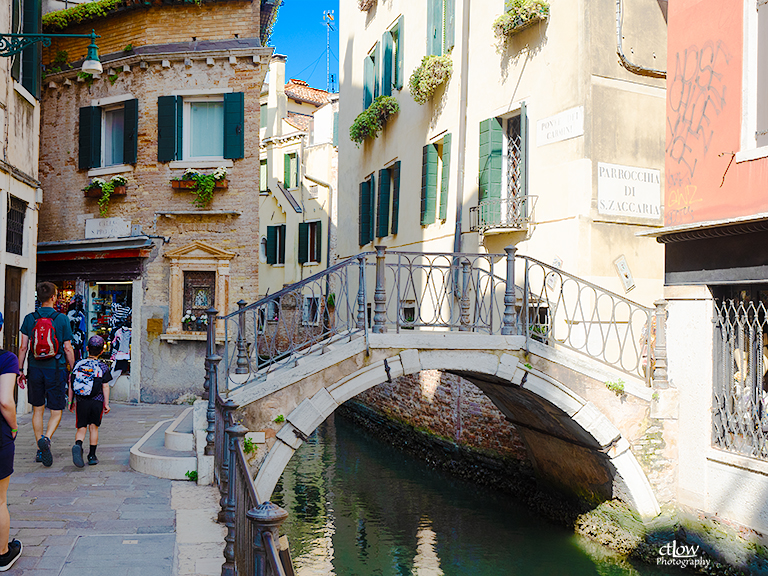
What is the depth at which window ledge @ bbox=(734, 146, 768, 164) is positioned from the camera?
22.2ft

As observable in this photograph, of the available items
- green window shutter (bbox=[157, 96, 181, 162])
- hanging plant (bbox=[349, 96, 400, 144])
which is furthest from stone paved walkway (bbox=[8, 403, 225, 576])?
hanging plant (bbox=[349, 96, 400, 144])

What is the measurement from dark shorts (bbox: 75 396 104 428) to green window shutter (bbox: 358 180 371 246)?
9.60 meters

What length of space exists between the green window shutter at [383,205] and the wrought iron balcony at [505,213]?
425 centimetres

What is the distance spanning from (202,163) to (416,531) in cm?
738

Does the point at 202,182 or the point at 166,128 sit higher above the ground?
the point at 166,128

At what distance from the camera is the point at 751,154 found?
6.88 meters

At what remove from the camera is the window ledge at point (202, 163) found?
13094 millimetres

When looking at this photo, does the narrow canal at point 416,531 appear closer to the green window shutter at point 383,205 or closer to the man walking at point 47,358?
the man walking at point 47,358

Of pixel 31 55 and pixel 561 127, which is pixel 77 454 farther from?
pixel 31 55

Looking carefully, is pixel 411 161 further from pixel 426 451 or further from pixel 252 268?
pixel 426 451

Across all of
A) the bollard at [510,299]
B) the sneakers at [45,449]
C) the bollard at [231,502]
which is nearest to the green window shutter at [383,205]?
the bollard at [510,299]

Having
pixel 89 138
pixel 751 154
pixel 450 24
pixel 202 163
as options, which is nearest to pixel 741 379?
pixel 751 154

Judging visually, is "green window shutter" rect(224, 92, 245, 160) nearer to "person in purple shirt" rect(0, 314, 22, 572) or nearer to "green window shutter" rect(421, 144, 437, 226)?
"green window shutter" rect(421, 144, 437, 226)

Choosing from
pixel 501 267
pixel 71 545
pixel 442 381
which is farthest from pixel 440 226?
pixel 71 545
